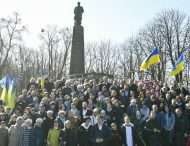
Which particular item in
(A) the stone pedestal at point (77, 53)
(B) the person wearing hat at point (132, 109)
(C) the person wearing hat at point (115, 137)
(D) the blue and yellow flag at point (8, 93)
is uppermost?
(A) the stone pedestal at point (77, 53)

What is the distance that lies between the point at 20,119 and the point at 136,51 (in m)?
43.8

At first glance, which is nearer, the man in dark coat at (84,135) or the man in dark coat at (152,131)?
the man in dark coat at (84,135)

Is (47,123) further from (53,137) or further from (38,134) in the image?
(53,137)

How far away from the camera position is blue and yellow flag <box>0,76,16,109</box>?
15769mm

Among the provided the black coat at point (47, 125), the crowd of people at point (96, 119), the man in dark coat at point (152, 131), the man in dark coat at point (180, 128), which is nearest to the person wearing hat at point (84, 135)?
the crowd of people at point (96, 119)

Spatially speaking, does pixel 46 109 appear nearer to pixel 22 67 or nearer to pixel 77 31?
pixel 77 31

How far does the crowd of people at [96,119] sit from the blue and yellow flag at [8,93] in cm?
30

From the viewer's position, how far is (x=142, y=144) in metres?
13.3

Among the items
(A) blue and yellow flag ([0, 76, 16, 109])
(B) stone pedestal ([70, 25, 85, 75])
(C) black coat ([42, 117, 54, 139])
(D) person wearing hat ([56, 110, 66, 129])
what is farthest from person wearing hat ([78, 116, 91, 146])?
(B) stone pedestal ([70, 25, 85, 75])

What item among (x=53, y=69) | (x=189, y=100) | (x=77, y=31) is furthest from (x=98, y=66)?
(x=189, y=100)

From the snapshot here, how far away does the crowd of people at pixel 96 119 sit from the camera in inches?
486

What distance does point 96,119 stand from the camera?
12.8 meters

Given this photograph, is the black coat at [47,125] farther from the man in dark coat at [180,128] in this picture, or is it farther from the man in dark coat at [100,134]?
the man in dark coat at [180,128]

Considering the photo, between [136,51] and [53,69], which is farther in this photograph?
[53,69]
